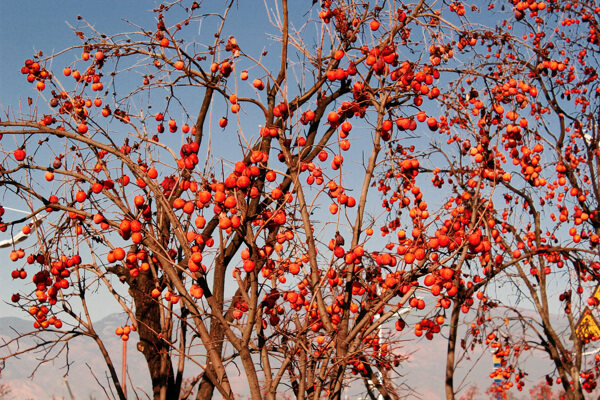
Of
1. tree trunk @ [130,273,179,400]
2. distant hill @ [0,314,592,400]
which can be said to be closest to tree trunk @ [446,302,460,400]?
tree trunk @ [130,273,179,400]

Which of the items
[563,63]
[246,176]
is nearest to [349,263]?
[246,176]

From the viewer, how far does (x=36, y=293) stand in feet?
16.2

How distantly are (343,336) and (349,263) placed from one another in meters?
0.50

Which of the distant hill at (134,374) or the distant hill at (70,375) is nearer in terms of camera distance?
the distant hill at (134,374)

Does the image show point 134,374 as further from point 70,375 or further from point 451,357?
point 451,357

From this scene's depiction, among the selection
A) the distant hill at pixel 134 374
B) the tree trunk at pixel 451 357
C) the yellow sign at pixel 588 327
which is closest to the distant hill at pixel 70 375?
the distant hill at pixel 134 374

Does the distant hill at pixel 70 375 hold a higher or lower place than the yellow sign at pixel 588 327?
higher

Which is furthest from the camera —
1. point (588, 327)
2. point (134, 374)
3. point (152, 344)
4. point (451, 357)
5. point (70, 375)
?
point (134, 374)

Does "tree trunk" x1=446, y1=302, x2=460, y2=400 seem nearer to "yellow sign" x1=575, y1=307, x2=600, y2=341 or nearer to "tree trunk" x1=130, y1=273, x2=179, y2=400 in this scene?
"yellow sign" x1=575, y1=307, x2=600, y2=341

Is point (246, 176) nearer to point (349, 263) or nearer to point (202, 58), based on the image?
point (349, 263)

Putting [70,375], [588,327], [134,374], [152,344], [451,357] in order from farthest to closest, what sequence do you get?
[134,374] → [70,375] → [588,327] → [451,357] → [152,344]

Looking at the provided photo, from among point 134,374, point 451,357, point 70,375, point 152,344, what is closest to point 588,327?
point 451,357

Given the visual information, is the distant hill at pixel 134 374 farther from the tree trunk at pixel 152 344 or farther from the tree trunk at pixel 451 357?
the tree trunk at pixel 152 344

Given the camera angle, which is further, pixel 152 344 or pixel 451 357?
pixel 451 357
